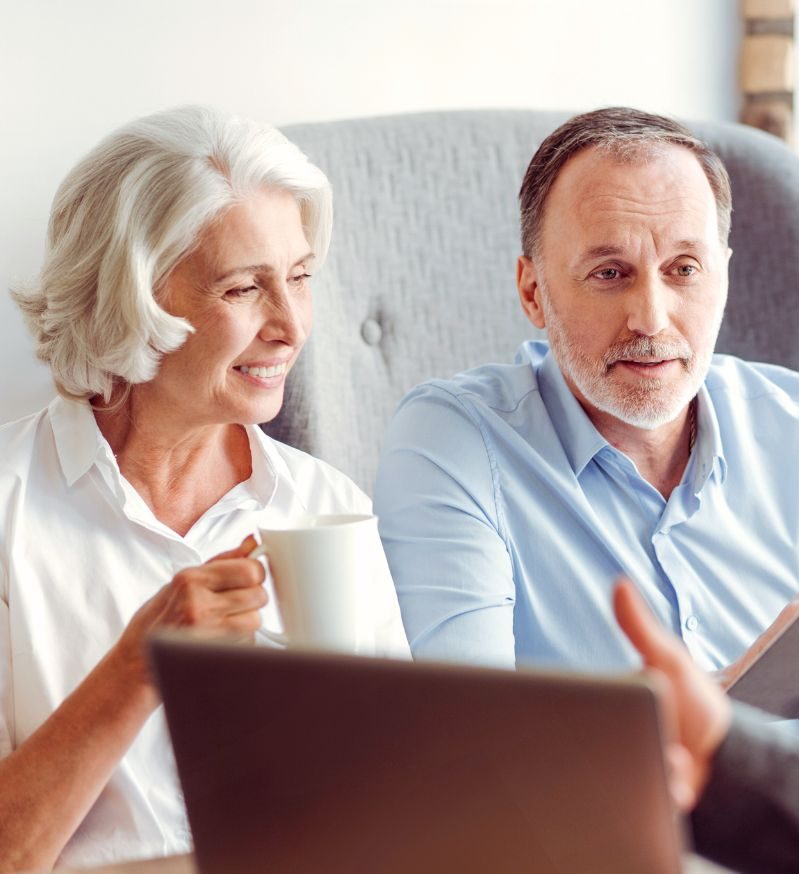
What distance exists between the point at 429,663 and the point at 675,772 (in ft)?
0.58

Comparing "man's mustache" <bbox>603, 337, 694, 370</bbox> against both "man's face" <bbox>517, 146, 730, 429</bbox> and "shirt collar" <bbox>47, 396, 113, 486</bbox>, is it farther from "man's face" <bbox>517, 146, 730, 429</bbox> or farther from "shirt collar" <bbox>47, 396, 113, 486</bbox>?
"shirt collar" <bbox>47, 396, 113, 486</bbox>

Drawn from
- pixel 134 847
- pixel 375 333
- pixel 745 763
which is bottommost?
pixel 134 847

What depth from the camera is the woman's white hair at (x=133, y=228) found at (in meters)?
1.25

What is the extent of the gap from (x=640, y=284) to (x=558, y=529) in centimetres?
33

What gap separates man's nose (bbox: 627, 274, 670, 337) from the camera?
155cm

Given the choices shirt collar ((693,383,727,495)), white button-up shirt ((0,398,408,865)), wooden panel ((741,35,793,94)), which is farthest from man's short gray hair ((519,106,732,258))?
wooden panel ((741,35,793,94))

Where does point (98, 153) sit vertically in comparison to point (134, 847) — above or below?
above

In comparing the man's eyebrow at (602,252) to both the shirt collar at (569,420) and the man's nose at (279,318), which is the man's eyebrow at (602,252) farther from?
the man's nose at (279,318)

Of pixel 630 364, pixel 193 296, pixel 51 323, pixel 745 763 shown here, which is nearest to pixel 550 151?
pixel 630 364

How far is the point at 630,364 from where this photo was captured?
1582mm

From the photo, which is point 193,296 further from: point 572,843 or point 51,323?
point 572,843

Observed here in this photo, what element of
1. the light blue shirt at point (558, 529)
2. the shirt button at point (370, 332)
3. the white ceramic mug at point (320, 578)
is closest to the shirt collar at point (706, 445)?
the light blue shirt at point (558, 529)

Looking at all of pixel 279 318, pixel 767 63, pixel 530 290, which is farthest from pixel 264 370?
pixel 767 63

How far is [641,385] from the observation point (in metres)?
1.57
